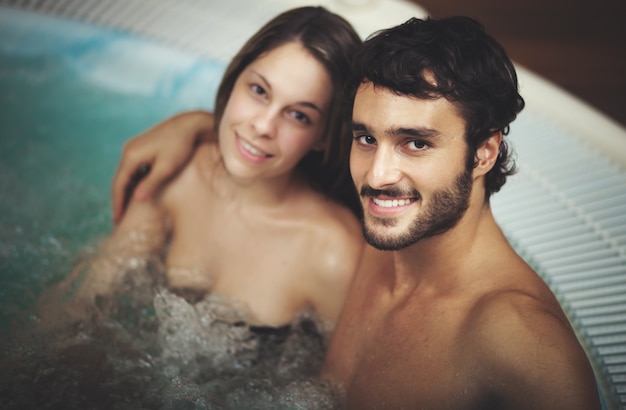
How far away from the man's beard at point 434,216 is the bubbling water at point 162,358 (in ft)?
1.53

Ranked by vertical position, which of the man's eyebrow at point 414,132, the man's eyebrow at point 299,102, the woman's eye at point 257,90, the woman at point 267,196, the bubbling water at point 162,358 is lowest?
the bubbling water at point 162,358

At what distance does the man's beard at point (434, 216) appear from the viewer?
1.29m

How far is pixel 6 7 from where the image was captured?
2857 mm

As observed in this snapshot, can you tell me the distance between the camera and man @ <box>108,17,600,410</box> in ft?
3.85

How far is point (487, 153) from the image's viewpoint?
1324 millimetres

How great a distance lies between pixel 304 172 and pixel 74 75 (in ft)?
5.15

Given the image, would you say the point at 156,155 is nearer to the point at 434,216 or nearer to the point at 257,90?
the point at 257,90

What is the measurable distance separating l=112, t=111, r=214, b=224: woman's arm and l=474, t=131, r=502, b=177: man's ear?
851mm

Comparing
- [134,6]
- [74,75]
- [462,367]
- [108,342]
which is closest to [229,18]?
[134,6]

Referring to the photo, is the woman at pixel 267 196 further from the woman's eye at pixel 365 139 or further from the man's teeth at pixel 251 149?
the woman's eye at pixel 365 139

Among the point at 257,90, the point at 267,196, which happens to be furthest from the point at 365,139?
the point at 267,196

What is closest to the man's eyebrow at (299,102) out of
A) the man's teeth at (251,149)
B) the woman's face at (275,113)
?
the woman's face at (275,113)

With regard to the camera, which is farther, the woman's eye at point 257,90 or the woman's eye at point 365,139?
the woman's eye at point 257,90

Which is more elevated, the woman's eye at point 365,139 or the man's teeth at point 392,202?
the woman's eye at point 365,139
